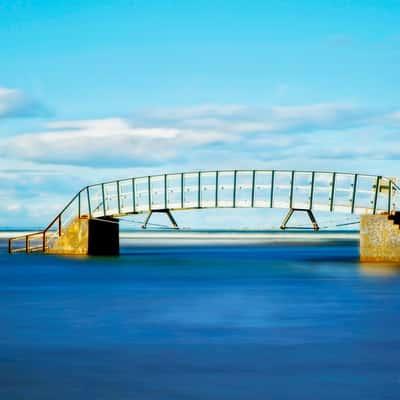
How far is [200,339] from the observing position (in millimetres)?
17656

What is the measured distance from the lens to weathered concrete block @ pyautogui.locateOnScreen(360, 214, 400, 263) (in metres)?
38.7

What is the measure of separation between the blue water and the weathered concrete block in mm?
4841

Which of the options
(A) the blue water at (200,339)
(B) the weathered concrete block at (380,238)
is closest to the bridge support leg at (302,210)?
(B) the weathered concrete block at (380,238)

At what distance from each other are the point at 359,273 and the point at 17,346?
22.2 m

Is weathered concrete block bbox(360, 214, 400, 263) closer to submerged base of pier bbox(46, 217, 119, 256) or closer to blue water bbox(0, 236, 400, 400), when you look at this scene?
blue water bbox(0, 236, 400, 400)

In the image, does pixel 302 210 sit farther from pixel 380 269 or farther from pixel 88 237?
pixel 88 237

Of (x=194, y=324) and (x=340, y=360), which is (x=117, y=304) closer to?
(x=194, y=324)

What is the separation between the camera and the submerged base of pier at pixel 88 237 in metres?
46.2

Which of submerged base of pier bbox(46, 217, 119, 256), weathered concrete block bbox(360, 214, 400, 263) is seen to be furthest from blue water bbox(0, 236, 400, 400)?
submerged base of pier bbox(46, 217, 119, 256)

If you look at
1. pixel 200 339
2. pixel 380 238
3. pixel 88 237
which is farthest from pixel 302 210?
pixel 200 339

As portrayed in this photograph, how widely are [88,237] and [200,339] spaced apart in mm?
29289

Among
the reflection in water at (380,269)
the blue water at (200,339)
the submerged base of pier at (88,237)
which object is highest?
the submerged base of pier at (88,237)

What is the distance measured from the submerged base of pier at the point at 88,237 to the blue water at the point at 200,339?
39.6 feet

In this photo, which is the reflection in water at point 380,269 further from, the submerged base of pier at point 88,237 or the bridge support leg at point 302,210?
the submerged base of pier at point 88,237
